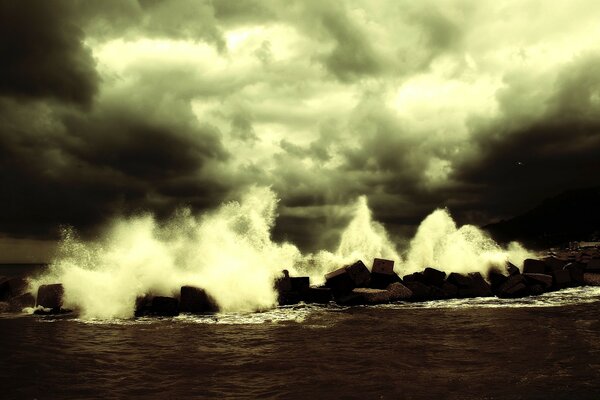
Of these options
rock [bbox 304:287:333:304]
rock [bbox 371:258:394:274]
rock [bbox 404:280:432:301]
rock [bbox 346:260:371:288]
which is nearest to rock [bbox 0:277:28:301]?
rock [bbox 304:287:333:304]

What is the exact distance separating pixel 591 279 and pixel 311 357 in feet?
79.0

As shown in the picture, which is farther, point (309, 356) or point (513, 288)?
point (513, 288)

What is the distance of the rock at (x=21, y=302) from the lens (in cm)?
1869

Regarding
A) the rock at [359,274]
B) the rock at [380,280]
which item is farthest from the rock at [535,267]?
the rock at [359,274]

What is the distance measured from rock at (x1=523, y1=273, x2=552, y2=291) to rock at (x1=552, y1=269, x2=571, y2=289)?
1795mm

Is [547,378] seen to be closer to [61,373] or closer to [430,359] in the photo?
[430,359]

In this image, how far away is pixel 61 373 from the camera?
905 centimetres

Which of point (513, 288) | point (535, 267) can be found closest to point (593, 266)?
point (535, 267)

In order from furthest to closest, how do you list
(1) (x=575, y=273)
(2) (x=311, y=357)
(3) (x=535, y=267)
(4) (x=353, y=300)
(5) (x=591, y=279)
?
1. (5) (x=591, y=279)
2. (1) (x=575, y=273)
3. (3) (x=535, y=267)
4. (4) (x=353, y=300)
5. (2) (x=311, y=357)

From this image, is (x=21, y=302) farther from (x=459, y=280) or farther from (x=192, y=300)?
(x=459, y=280)

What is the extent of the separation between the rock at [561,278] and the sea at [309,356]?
909 centimetres

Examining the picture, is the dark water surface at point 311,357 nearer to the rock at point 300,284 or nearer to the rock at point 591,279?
the rock at point 300,284

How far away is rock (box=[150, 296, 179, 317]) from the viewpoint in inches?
668

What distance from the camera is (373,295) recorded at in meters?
20.3
